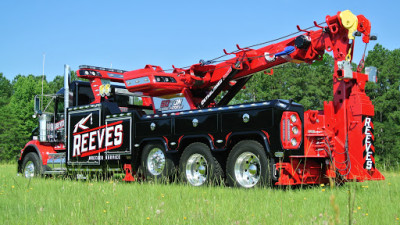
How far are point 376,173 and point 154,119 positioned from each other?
4955mm

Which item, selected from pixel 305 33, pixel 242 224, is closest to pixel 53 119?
pixel 305 33

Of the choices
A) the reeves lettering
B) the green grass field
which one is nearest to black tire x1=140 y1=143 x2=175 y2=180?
the reeves lettering

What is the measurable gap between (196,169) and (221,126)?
126 cm

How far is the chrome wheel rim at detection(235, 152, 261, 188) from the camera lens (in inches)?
351

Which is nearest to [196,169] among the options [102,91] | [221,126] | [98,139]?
[221,126]

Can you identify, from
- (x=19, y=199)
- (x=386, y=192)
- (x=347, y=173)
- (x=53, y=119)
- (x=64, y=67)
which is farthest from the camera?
(x=53, y=119)

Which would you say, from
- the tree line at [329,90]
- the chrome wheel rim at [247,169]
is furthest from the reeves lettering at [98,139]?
the tree line at [329,90]

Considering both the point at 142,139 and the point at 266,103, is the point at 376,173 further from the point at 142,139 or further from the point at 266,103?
the point at 142,139

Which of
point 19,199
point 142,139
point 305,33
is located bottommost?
point 19,199

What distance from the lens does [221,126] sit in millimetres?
9438

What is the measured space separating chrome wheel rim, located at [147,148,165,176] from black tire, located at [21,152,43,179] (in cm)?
410

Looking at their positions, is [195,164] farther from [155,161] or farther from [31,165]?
[31,165]

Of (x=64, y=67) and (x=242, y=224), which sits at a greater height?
(x=64, y=67)

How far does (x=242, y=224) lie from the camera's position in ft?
14.4
